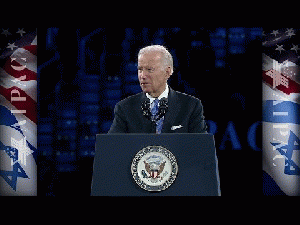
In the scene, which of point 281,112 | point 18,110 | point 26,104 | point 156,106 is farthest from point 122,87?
point 156,106

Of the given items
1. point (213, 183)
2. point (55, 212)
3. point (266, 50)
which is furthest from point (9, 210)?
point (266, 50)

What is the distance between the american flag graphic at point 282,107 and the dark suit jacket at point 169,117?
3722 mm

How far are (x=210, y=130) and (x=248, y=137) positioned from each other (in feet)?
1.53

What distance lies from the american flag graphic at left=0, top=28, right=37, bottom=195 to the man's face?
13.2 feet

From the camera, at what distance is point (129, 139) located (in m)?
1.44

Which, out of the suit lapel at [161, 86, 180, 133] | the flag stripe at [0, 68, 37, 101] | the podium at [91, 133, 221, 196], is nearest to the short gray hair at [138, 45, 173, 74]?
the suit lapel at [161, 86, 180, 133]

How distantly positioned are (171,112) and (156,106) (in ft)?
0.21

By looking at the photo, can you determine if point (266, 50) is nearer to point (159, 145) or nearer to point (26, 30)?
point (26, 30)

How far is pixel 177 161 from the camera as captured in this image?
142 centimetres

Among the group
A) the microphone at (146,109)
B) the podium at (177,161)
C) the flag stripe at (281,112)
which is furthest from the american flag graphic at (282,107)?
the podium at (177,161)

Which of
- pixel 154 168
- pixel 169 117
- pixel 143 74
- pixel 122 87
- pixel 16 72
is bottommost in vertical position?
pixel 154 168

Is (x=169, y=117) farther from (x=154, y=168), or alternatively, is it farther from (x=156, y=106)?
(x=154, y=168)

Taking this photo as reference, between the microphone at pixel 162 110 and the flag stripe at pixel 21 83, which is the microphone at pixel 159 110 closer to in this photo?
the microphone at pixel 162 110

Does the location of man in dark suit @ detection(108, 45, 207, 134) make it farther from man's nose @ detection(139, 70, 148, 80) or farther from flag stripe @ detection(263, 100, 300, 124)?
flag stripe @ detection(263, 100, 300, 124)
